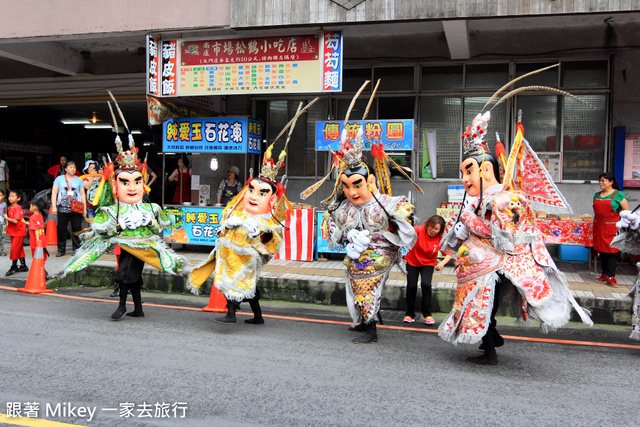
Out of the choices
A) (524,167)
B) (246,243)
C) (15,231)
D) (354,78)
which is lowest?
(15,231)

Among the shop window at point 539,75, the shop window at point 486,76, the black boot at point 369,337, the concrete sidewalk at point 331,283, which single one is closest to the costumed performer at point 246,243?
the concrete sidewalk at point 331,283

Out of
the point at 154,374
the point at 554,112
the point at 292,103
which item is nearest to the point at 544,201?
the point at 154,374

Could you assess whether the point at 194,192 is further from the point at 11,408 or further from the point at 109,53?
the point at 11,408

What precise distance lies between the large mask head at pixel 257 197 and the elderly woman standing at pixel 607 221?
17.1 ft

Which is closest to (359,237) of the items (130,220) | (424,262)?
(424,262)

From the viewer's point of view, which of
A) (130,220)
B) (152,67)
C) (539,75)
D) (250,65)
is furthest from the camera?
(539,75)

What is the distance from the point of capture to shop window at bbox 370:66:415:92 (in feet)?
37.0

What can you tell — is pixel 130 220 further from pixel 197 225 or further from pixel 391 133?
pixel 391 133

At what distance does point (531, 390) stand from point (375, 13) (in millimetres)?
6713

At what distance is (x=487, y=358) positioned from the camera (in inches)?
201

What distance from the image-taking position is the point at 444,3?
8.80 metres

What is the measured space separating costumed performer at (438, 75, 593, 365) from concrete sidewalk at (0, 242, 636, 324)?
2.46m

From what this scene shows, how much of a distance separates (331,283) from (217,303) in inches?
66.7

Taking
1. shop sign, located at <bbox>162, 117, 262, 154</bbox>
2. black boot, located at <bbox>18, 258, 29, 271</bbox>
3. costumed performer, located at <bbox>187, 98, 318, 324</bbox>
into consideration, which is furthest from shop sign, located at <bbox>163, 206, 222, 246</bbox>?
costumed performer, located at <bbox>187, 98, 318, 324</bbox>
